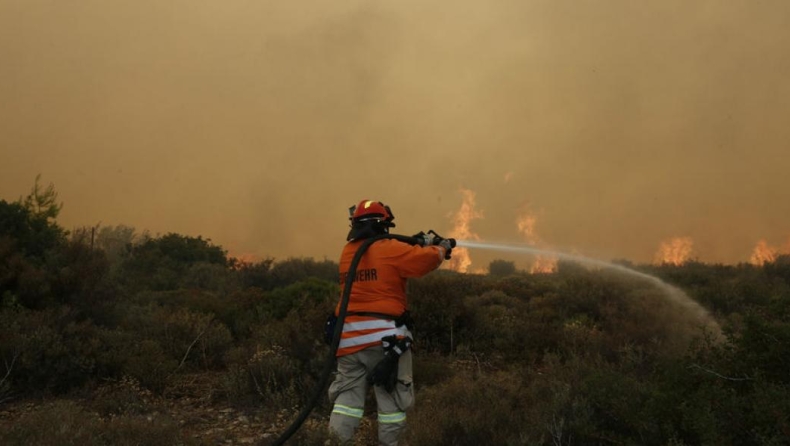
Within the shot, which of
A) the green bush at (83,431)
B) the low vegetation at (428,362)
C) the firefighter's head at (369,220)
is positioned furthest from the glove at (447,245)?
the green bush at (83,431)

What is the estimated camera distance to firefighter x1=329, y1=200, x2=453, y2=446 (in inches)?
199

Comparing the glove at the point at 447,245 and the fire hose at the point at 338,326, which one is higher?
the glove at the point at 447,245

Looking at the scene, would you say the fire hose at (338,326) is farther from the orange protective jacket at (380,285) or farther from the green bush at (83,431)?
the green bush at (83,431)

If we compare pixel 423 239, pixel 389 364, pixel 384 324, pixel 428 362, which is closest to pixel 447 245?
pixel 423 239

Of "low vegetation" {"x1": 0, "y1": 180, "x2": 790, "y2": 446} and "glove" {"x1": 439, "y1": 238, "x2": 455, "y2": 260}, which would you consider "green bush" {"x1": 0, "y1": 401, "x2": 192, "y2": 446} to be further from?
"glove" {"x1": 439, "y1": 238, "x2": 455, "y2": 260}

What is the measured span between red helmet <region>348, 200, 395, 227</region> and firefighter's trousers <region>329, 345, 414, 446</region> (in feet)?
3.81

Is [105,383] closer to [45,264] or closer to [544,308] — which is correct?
[45,264]

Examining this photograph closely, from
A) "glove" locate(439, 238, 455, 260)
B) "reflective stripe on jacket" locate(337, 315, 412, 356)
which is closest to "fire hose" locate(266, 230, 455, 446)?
"glove" locate(439, 238, 455, 260)

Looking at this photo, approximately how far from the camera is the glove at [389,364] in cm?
500

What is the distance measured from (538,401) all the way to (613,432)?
1269 millimetres

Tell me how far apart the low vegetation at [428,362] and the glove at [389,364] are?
2.80ft

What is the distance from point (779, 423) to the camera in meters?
3.77

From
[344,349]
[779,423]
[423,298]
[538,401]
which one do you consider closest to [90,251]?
[423,298]

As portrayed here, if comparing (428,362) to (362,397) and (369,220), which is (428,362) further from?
(369,220)
